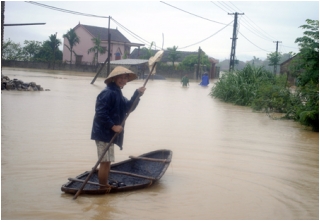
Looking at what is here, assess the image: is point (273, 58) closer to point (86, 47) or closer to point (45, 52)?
point (86, 47)

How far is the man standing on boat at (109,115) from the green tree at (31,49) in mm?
58557

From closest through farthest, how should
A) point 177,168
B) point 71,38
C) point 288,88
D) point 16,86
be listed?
point 177,168
point 288,88
point 16,86
point 71,38

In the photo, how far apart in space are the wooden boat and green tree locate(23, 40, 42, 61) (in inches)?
2269

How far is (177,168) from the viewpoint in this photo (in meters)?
7.80

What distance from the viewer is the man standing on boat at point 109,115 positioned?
559 centimetres

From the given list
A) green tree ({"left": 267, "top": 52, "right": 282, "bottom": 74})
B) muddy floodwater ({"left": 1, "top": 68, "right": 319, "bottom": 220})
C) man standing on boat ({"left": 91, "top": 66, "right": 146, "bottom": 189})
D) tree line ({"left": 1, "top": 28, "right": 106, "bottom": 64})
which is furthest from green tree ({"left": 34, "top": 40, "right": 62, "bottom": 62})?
man standing on boat ({"left": 91, "top": 66, "right": 146, "bottom": 189})

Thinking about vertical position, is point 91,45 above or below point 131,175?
above

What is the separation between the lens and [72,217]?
5.12 metres

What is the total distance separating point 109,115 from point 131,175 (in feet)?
3.47

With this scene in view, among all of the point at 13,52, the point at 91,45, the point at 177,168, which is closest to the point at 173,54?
the point at 91,45

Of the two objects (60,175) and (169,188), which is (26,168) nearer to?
(60,175)

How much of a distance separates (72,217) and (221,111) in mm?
13583

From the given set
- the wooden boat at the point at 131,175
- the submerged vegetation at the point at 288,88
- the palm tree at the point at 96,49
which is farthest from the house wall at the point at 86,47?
the wooden boat at the point at 131,175

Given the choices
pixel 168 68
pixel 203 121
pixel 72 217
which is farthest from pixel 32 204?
pixel 168 68
